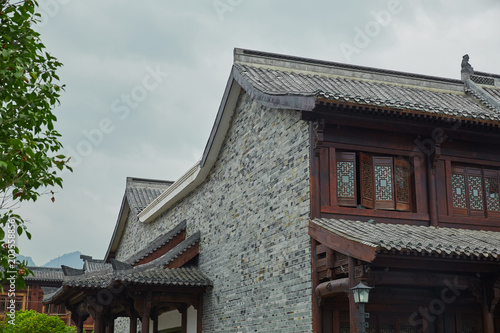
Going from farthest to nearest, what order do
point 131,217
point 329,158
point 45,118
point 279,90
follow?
1. point 131,217
2. point 279,90
3. point 329,158
4. point 45,118

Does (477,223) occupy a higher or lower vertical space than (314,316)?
higher

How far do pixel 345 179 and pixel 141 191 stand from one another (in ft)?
50.6

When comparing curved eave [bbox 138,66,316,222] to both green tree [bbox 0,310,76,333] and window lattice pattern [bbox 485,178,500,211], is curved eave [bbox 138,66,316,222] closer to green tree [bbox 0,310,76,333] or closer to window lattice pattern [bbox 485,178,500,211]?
window lattice pattern [bbox 485,178,500,211]

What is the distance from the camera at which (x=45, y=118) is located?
7.41 m

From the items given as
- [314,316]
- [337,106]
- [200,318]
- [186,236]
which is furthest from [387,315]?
[186,236]

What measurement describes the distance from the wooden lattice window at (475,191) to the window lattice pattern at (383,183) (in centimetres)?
131

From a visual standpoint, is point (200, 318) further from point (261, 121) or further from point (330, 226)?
point (330, 226)

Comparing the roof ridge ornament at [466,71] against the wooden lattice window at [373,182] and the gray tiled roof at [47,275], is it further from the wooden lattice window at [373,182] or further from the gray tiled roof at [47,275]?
the gray tiled roof at [47,275]

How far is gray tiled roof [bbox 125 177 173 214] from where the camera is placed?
23.8 meters

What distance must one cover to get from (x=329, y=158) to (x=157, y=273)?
5743mm

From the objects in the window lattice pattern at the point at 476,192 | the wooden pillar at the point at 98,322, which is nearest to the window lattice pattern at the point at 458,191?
the window lattice pattern at the point at 476,192

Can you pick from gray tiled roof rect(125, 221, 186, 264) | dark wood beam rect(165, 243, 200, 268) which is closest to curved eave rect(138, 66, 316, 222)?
gray tiled roof rect(125, 221, 186, 264)

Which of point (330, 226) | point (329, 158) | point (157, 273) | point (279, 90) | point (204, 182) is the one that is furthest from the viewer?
point (204, 182)

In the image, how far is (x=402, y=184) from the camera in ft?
36.4
